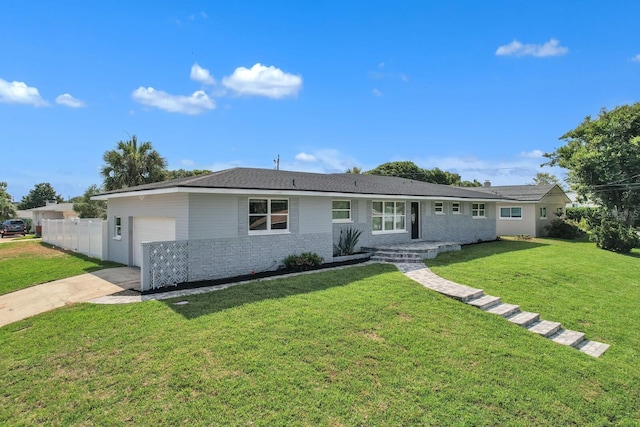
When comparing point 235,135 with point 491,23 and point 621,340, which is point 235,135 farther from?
point 621,340

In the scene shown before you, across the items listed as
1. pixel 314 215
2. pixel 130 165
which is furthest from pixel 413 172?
pixel 314 215

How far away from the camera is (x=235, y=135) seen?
80.4 feet

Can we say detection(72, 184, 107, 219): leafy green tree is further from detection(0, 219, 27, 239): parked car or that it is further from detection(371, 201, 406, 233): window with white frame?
detection(371, 201, 406, 233): window with white frame

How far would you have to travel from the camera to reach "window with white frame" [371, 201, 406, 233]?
17.1m

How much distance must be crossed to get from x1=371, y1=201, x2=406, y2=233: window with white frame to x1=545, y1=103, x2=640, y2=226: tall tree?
20.4 m

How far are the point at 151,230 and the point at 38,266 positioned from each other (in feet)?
18.0

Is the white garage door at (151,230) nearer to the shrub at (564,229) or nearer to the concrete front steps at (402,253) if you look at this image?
the concrete front steps at (402,253)

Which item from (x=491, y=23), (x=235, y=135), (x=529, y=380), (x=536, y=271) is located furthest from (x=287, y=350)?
(x=235, y=135)

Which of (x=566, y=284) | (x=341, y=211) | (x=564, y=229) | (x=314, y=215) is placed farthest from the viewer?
(x=564, y=229)

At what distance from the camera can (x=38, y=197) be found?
68.9 meters

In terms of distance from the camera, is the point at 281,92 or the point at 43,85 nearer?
the point at 43,85

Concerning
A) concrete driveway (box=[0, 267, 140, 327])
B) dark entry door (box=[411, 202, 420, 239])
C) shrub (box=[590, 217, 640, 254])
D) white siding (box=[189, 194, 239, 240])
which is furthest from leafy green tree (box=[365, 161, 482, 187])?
concrete driveway (box=[0, 267, 140, 327])

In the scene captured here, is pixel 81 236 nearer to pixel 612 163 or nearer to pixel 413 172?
pixel 612 163

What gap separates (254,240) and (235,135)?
584 inches
